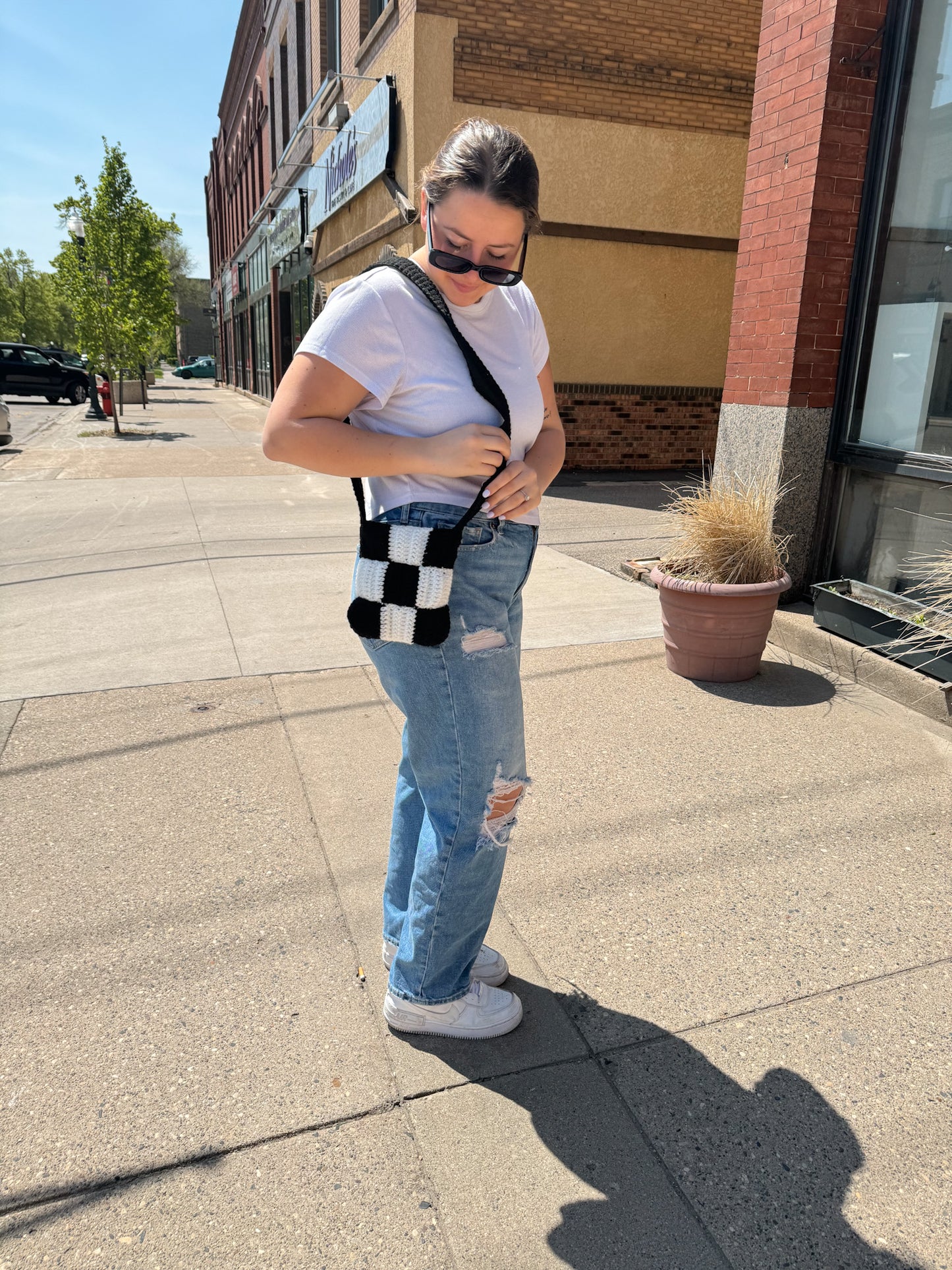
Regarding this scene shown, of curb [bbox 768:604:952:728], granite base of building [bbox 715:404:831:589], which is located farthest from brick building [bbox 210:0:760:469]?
curb [bbox 768:604:952:728]

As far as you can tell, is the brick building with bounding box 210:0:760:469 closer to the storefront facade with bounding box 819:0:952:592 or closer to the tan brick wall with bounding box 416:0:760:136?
the tan brick wall with bounding box 416:0:760:136

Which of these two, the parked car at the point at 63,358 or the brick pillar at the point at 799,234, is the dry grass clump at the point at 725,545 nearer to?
the brick pillar at the point at 799,234

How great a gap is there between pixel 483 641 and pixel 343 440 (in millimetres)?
496

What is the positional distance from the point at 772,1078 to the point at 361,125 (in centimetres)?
1422

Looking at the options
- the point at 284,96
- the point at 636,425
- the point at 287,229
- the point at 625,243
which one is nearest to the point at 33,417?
the point at 287,229

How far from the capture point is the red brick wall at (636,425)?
1252cm

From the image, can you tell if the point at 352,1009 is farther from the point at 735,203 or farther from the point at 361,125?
the point at 361,125

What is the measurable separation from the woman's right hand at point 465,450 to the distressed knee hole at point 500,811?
0.63m

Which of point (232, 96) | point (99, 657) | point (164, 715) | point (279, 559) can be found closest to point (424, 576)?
point (164, 715)

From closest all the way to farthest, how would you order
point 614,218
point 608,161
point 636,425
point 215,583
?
1. point 215,583
2. point 608,161
3. point 614,218
4. point 636,425

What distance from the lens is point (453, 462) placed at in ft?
5.67

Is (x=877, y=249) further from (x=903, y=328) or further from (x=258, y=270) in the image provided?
(x=258, y=270)

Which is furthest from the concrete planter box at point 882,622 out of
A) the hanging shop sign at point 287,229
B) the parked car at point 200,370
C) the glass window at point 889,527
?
the parked car at point 200,370

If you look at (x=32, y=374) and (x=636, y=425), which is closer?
(x=636, y=425)
